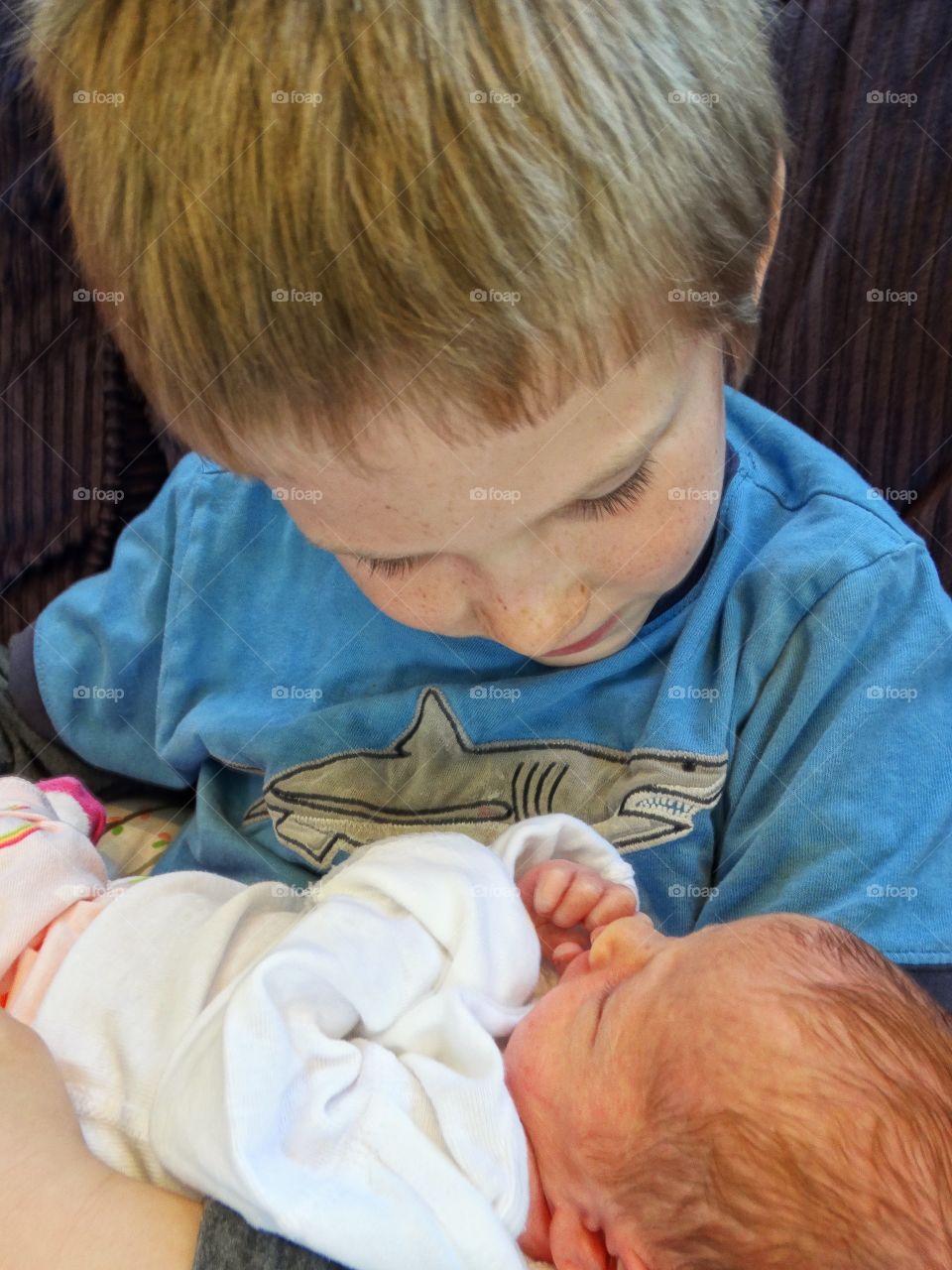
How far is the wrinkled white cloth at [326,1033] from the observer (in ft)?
2.19

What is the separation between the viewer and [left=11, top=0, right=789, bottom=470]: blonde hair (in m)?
0.62

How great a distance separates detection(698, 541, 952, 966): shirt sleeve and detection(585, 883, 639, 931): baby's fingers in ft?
0.26

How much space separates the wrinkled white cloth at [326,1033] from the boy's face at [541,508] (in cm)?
18

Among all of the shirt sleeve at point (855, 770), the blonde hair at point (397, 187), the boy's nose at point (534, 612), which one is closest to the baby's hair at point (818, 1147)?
the shirt sleeve at point (855, 770)

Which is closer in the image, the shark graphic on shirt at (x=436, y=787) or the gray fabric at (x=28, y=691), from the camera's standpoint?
the shark graphic on shirt at (x=436, y=787)

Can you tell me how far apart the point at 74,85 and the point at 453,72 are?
0.82 ft

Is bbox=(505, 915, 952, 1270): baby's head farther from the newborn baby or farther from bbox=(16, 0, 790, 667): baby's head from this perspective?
bbox=(16, 0, 790, 667): baby's head

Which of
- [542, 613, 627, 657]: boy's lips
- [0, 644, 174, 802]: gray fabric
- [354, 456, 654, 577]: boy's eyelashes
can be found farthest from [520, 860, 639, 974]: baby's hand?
[0, 644, 174, 802]: gray fabric

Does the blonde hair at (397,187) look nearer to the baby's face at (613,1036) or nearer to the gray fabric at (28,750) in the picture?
the baby's face at (613,1036)

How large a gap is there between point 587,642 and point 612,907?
0.21 meters

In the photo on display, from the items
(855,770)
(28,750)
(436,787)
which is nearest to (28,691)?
(28,750)

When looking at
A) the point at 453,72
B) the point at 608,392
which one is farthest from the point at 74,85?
the point at 608,392

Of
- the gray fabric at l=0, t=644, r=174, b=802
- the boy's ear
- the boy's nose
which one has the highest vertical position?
the boy's ear

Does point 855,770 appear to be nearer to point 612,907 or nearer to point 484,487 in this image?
point 612,907
